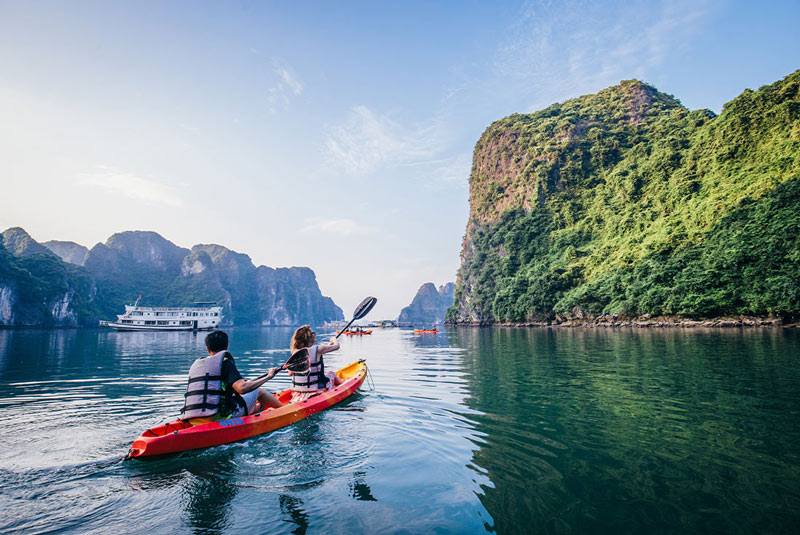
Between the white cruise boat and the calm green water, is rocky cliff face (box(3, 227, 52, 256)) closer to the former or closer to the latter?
the white cruise boat

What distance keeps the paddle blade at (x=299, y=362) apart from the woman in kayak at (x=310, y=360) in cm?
6

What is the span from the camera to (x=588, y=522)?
10.6 feet

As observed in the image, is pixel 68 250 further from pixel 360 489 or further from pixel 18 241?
pixel 360 489

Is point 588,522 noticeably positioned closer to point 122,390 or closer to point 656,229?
point 122,390

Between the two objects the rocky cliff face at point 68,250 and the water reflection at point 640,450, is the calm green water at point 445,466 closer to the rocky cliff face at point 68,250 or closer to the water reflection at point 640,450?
the water reflection at point 640,450

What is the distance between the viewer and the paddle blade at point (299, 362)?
7600 mm

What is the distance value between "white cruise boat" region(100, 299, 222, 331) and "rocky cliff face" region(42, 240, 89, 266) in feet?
462

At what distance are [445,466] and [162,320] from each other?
7099 centimetres

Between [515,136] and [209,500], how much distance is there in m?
100

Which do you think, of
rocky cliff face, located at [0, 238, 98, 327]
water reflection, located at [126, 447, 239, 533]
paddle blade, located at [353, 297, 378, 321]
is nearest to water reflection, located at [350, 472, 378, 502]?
water reflection, located at [126, 447, 239, 533]

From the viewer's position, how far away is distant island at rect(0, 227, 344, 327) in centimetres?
7125

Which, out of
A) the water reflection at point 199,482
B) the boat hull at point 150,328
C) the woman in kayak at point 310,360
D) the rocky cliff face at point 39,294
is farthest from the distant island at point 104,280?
the water reflection at point 199,482

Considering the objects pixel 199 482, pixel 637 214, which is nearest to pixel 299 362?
pixel 199 482

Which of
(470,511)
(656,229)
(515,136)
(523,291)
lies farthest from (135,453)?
(515,136)
